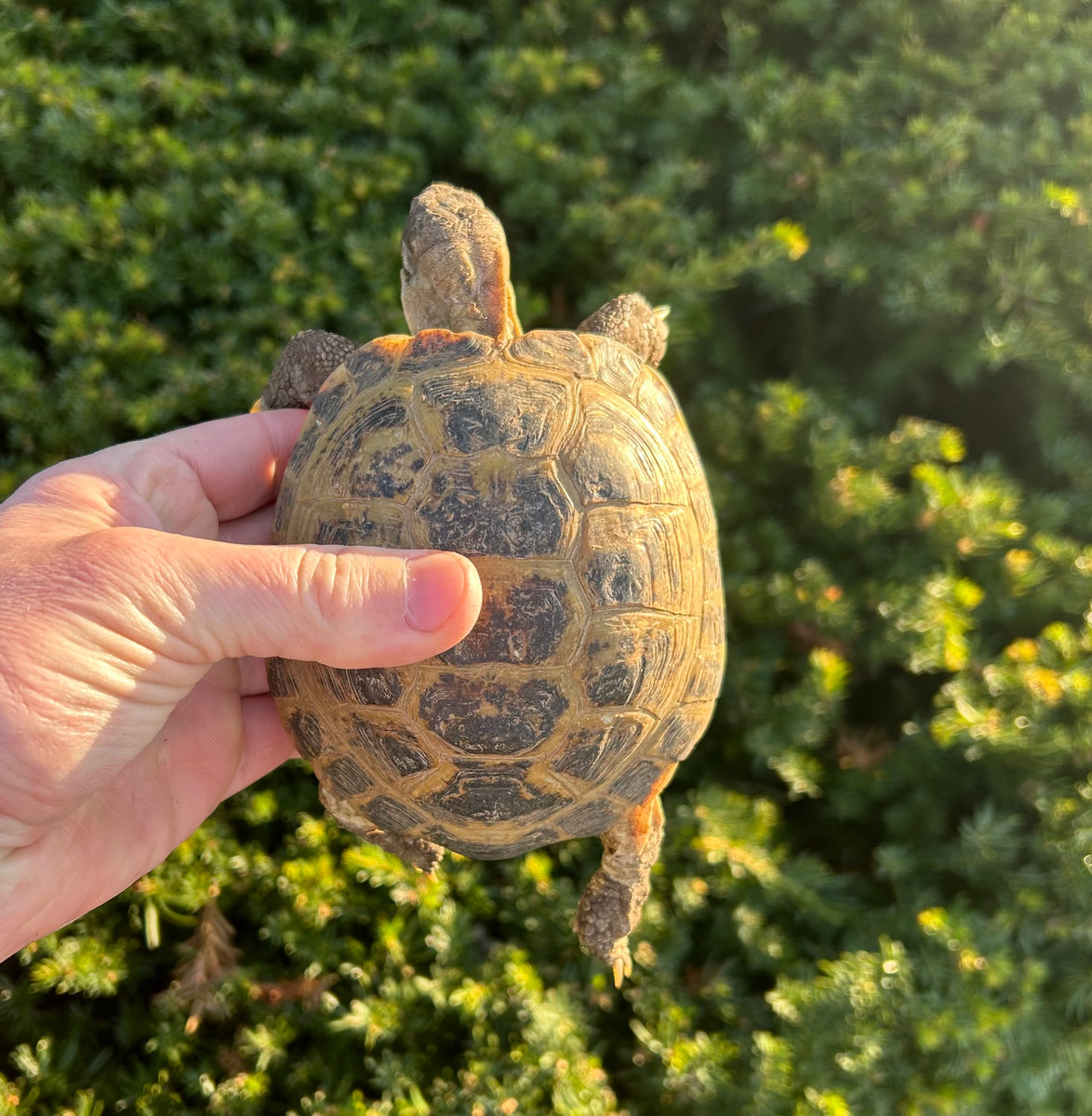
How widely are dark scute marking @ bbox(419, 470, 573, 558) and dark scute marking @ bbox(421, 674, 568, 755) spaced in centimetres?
19

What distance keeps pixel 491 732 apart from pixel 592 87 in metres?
2.06

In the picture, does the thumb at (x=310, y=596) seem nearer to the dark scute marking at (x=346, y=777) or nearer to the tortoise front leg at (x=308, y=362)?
the dark scute marking at (x=346, y=777)

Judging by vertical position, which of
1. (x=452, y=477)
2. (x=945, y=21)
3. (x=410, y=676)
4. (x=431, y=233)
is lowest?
(x=410, y=676)

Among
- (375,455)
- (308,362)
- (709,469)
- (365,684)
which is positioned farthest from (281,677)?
(709,469)

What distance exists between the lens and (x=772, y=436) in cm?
205

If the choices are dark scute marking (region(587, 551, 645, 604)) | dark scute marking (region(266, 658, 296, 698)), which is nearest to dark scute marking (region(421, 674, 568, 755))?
dark scute marking (region(587, 551, 645, 604))

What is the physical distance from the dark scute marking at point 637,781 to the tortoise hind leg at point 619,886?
0.54 feet

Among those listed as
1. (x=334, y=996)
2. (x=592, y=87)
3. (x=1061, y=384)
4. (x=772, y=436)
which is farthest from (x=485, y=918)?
(x=592, y=87)

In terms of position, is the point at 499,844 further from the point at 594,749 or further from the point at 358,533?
the point at 358,533

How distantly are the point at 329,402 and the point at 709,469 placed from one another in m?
1.13

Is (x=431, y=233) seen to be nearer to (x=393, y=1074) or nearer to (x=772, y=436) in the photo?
(x=772, y=436)

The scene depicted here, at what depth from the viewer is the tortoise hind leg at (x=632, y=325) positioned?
5.61 ft

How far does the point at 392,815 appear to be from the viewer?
132cm

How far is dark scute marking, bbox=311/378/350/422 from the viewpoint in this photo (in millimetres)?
1342
